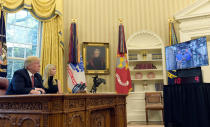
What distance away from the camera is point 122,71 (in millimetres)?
5672

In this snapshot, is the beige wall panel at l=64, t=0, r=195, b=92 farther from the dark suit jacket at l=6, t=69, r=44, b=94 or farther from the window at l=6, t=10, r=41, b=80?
the dark suit jacket at l=6, t=69, r=44, b=94

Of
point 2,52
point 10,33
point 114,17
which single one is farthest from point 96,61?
point 2,52

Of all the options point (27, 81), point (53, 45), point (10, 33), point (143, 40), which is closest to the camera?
point (27, 81)

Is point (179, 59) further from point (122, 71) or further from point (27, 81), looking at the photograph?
point (27, 81)

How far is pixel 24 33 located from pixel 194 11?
4.74m

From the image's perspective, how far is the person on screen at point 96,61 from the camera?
19.5 ft

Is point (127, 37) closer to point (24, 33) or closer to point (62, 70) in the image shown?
point (62, 70)

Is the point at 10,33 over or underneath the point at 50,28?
underneath

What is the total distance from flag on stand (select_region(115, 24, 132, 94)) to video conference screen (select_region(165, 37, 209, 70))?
5.63ft

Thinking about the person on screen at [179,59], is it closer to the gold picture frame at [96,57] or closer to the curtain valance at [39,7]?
the gold picture frame at [96,57]

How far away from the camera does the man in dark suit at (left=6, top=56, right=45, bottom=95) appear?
2.24m

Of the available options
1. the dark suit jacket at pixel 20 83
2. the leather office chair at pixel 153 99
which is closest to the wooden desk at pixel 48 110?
the dark suit jacket at pixel 20 83

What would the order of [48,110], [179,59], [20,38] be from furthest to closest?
1. [20,38]
2. [179,59]
3. [48,110]

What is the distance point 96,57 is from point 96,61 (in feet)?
0.40
